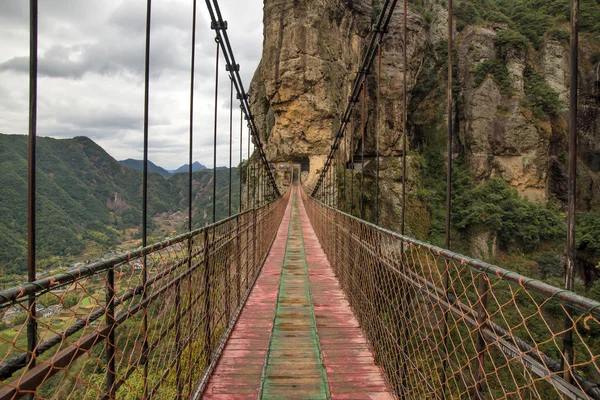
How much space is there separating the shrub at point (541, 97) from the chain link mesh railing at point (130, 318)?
25227 mm

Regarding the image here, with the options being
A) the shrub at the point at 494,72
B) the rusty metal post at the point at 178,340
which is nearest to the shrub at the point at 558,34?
the shrub at the point at 494,72

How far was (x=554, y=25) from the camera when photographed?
2320 cm

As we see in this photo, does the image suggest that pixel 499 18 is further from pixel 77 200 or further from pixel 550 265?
pixel 77 200

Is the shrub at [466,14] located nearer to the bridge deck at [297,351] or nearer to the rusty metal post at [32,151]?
the bridge deck at [297,351]

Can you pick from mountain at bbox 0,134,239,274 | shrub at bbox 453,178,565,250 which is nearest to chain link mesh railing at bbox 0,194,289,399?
mountain at bbox 0,134,239,274

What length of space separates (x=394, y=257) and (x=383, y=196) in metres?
20.7

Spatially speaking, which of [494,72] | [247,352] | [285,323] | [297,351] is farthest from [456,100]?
[247,352]

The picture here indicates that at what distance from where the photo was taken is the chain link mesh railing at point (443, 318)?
27.9 inches

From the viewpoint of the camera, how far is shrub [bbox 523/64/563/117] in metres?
21.4

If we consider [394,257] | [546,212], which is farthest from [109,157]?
[394,257]

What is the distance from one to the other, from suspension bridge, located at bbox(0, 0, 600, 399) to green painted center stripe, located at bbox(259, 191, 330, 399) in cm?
1

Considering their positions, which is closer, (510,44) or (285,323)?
(285,323)

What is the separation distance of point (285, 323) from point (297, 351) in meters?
0.49

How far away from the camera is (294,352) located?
2193mm
